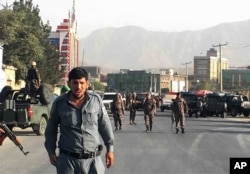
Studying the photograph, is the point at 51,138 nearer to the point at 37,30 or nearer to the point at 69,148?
the point at 69,148

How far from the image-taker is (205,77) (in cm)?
18662

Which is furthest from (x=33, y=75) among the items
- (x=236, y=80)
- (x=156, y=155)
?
(x=236, y=80)

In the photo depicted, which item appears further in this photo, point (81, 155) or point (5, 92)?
point (5, 92)

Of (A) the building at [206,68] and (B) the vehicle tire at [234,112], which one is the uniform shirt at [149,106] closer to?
(B) the vehicle tire at [234,112]

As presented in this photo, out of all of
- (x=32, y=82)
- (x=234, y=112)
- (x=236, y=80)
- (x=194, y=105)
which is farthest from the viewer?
(x=236, y=80)

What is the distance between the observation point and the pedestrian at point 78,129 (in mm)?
5797

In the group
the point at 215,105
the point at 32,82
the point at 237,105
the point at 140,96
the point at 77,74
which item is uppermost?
the point at 77,74

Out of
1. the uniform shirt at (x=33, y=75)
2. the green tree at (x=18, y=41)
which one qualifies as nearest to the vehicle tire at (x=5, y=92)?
the uniform shirt at (x=33, y=75)

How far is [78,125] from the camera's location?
5828mm

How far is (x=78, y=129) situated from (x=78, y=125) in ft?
0.14

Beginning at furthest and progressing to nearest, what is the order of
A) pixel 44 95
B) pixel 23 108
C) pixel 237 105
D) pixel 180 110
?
pixel 237 105 → pixel 180 110 → pixel 44 95 → pixel 23 108

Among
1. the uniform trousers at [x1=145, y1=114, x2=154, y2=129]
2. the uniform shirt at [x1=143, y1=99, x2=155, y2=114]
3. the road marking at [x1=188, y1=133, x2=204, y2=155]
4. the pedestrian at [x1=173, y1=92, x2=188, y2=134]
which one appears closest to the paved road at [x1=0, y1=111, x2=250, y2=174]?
the road marking at [x1=188, y1=133, x2=204, y2=155]

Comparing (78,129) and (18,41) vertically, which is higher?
(18,41)

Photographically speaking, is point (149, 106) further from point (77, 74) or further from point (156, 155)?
point (77, 74)
